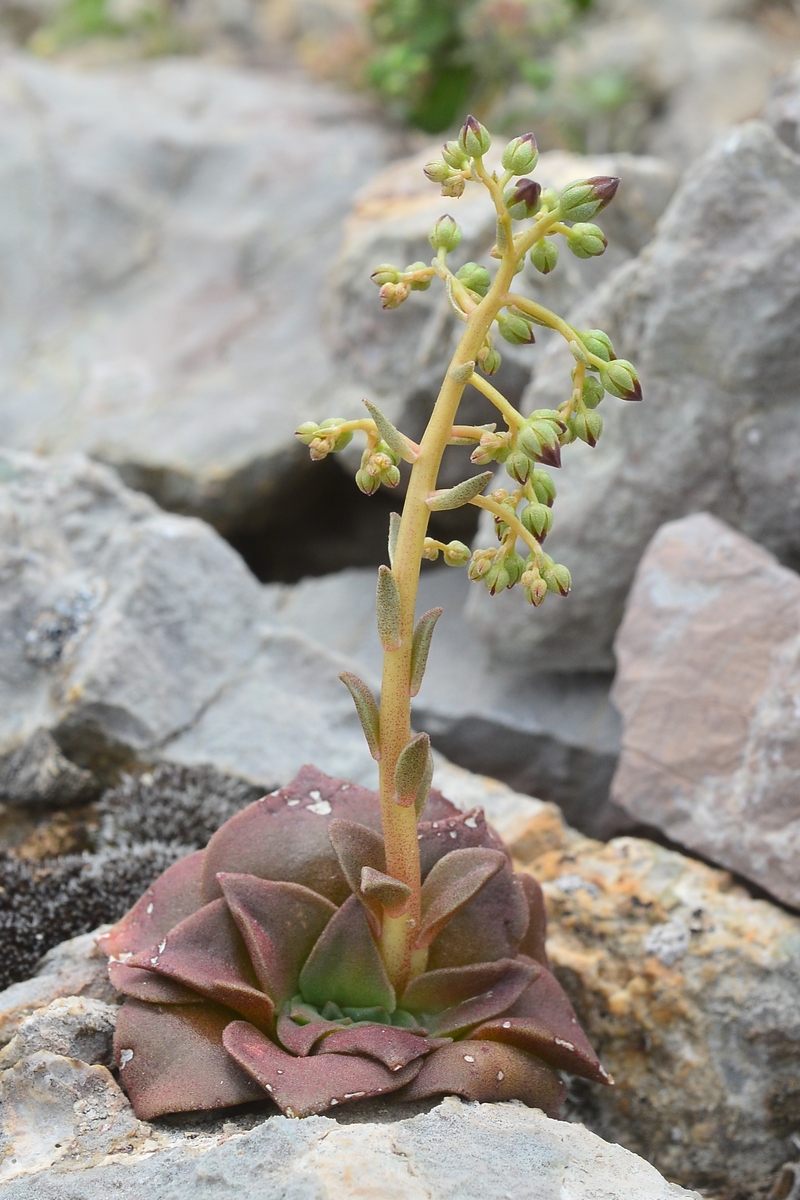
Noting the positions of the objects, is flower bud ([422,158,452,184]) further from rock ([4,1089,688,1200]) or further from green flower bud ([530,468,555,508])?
rock ([4,1089,688,1200])

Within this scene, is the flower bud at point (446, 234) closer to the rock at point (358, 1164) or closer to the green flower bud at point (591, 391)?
the green flower bud at point (591, 391)

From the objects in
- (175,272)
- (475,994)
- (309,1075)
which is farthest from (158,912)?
(175,272)

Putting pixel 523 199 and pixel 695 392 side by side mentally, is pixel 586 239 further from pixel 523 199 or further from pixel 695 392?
pixel 695 392

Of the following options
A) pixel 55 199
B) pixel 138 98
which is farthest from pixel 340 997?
pixel 138 98

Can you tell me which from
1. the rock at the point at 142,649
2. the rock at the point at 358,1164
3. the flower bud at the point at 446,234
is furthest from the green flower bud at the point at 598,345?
the rock at the point at 142,649

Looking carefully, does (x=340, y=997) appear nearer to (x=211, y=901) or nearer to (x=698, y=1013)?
(x=211, y=901)

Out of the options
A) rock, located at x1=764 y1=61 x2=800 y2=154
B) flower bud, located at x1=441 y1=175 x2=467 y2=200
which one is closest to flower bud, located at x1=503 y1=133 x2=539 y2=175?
flower bud, located at x1=441 y1=175 x2=467 y2=200
